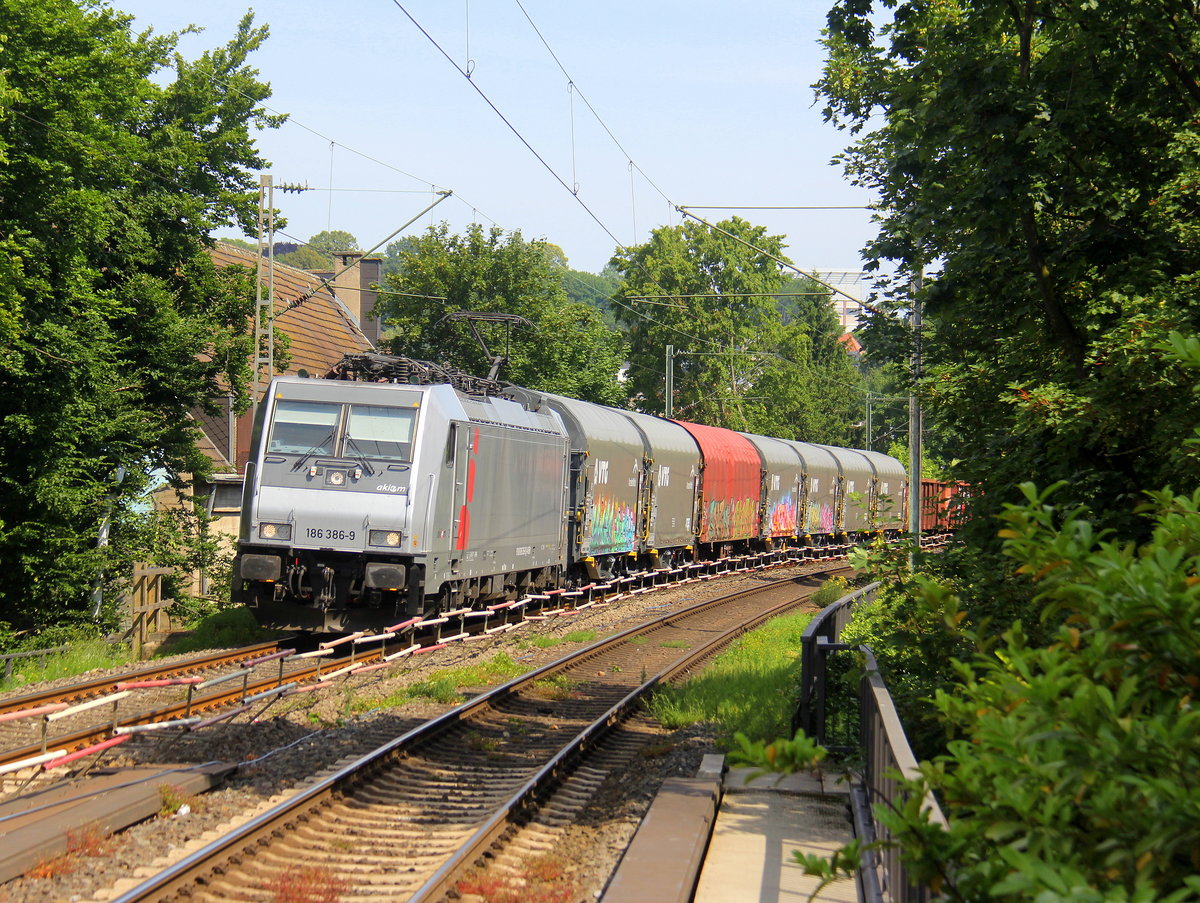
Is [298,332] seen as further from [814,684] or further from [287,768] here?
[814,684]

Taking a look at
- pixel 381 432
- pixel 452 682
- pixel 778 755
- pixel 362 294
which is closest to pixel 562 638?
pixel 381 432

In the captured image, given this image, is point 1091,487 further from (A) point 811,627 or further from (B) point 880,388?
(B) point 880,388

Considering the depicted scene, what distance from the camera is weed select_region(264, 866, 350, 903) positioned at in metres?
6.43

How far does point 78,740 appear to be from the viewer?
10188mm

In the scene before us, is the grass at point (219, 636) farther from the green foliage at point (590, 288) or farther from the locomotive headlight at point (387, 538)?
the green foliage at point (590, 288)

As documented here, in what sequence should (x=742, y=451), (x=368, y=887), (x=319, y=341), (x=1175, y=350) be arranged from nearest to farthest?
(x=1175, y=350) → (x=368, y=887) → (x=742, y=451) → (x=319, y=341)

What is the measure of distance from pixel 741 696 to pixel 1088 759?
9.96m

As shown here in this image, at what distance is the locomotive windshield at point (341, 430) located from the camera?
1502cm

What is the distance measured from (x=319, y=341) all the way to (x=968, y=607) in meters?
35.2

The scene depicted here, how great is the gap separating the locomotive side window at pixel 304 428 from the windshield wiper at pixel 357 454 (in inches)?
6.9

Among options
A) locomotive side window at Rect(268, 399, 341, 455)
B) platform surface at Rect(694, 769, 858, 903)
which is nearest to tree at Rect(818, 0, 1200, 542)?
platform surface at Rect(694, 769, 858, 903)

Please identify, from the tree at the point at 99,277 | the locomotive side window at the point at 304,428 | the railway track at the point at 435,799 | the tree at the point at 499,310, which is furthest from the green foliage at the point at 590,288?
the railway track at the point at 435,799

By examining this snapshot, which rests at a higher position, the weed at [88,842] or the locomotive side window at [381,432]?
Result: the locomotive side window at [381,432]

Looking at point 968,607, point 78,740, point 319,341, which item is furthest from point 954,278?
point 319,341
